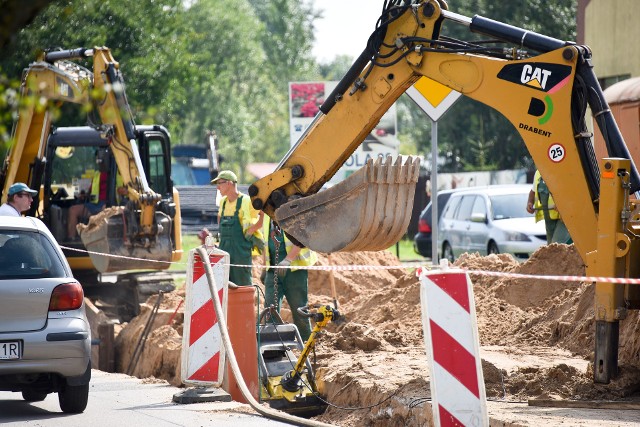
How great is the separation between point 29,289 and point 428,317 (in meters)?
4.27

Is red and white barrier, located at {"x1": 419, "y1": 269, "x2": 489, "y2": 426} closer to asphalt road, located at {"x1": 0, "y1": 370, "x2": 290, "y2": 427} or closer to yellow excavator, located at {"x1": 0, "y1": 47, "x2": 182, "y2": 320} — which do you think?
asphalt road, located at {"x1": 0, "y1": 370, "x2": 290, "y2": 427}

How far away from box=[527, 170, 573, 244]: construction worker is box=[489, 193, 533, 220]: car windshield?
4199mm

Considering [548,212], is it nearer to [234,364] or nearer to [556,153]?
[556,153]

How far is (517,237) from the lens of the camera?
20125 mm

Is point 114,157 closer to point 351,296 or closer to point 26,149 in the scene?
point 26,149

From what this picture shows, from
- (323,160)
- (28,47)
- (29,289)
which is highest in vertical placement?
(28,47)

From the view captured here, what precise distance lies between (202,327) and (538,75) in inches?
145

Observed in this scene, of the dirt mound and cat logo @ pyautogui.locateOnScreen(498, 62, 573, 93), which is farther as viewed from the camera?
the dirt mound

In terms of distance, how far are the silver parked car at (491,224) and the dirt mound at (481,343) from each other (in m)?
3.09

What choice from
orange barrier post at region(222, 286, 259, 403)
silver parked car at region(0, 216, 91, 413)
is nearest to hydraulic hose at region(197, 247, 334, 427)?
orange barrier post at region(222, 286, 259, 403)

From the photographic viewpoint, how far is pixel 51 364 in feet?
33.2

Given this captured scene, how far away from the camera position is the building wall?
23344mm

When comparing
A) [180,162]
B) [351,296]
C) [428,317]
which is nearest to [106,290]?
[351,296]

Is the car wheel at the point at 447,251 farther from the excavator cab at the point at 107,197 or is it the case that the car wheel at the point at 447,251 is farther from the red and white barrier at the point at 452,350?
the red and white barrier at the point at 452,350
